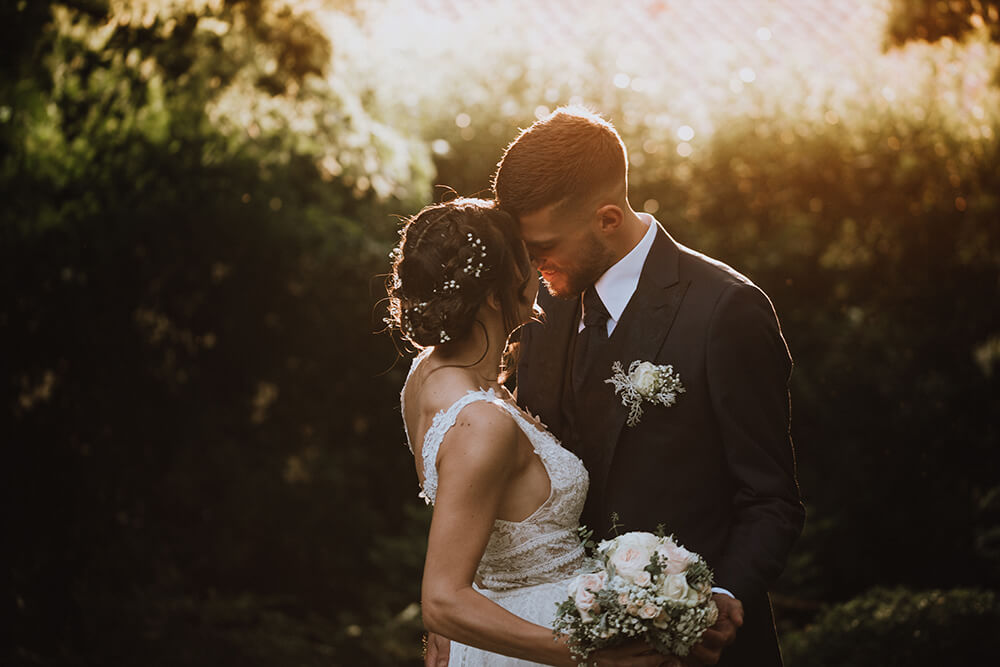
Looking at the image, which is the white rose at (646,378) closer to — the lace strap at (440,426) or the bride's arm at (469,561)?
the lace strap at (440,426)

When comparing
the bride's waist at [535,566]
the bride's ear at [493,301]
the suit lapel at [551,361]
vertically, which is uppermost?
the bride's ear at [493,301]

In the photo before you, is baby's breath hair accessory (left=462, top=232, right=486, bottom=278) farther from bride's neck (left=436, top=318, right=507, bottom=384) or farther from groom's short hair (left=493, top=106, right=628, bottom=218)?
groom's short hair (left=493, top=106, right=628, bottom=218)

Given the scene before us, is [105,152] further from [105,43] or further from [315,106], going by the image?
[315,106]

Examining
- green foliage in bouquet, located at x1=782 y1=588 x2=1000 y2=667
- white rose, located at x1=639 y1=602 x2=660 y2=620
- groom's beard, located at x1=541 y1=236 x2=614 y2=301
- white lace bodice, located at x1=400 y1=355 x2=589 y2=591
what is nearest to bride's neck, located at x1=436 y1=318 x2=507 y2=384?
white lace bodice, located at x1=400 y1=355 x2=589 y2=591

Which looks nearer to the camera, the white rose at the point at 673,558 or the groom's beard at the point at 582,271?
the white rose at the point at 673,558

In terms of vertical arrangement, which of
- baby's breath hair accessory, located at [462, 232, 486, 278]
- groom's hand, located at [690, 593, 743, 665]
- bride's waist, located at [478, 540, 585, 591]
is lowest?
bride's waist, located at [478, 540, 585, 591]

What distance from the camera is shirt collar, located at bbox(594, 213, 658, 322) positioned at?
120 inches

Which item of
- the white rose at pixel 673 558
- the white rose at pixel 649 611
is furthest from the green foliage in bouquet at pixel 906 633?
the white rose at pixel 649 611

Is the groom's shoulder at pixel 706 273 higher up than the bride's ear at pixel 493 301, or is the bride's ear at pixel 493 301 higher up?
the groom's shoulder at pixel 706 273

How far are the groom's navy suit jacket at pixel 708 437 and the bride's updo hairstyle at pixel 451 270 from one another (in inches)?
18.2

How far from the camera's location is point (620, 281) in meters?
3.06

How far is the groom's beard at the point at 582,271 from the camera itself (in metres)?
3.03

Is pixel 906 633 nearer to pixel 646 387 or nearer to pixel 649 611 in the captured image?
pixel 646 387

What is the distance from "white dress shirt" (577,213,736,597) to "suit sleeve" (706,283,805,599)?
0.32 m
